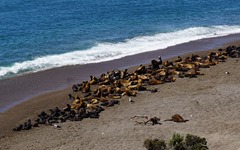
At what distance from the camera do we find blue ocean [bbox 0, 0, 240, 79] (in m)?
36.5

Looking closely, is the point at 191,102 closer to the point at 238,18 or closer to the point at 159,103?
the point at 159,103

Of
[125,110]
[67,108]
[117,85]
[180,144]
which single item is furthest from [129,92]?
[180,144]

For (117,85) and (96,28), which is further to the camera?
(96,28)

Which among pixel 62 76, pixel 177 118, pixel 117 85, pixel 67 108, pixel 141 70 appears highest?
pixel 62 76

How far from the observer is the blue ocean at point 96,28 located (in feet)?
120

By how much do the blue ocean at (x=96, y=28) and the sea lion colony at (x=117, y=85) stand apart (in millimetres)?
6395

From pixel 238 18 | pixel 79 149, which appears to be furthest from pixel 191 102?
pixel 238 18

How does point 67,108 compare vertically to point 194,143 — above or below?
above

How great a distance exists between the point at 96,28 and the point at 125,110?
23.2 metres

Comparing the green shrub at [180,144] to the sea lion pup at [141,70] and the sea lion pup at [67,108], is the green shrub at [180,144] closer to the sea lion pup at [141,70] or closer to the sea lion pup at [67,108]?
the sea lion pup at [67,108]

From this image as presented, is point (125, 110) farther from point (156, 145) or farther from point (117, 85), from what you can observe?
point (156, 145)

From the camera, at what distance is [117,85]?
89.0 feet

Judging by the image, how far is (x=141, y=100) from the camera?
2505 centimetres

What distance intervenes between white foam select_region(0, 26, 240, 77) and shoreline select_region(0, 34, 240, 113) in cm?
117
